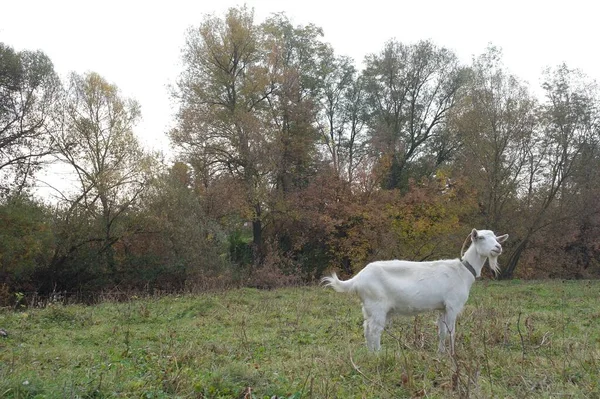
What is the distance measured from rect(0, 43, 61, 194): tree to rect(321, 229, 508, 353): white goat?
20.2 meters

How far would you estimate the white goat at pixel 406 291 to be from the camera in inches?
296

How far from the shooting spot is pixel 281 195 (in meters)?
29.5

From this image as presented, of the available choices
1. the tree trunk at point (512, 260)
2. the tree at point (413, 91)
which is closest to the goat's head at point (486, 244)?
the tree trunk at point (512, 260)

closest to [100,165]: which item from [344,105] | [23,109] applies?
[23,109]

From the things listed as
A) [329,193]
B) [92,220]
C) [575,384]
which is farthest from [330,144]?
[575,384]

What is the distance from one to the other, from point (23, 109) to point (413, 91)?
87.0 ft

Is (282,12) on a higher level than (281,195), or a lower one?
higher

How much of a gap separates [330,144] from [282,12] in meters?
10.3

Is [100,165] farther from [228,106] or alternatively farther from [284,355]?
[284,355]

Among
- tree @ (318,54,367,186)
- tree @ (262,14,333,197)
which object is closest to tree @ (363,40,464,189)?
tree @ (318,54,367,186)

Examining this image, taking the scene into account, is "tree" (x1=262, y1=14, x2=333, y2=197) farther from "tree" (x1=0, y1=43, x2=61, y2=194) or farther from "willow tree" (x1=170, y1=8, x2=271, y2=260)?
"tree" (x1=0, y1=43, x2=61, y2=194)

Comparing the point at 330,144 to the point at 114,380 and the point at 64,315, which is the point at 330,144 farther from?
the point at 114,380

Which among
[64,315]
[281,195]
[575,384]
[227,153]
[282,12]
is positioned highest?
[282,12]

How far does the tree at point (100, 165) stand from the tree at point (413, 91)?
17824 mm
